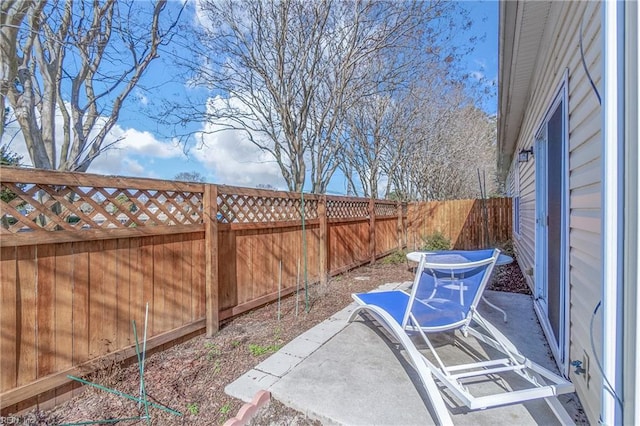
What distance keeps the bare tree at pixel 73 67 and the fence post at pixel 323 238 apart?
3279 mm

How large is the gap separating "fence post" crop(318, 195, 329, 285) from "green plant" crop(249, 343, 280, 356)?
2.41 metres

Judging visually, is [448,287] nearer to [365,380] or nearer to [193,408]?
[365,380]

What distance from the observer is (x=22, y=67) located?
8.61 ft

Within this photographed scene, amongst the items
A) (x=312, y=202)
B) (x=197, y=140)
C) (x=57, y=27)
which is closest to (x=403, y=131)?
(x=312, y=202)

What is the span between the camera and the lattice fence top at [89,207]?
2.04m

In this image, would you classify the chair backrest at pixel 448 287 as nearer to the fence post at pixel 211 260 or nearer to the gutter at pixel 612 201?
the gutter at pixel 612 201

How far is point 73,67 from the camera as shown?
3057mm

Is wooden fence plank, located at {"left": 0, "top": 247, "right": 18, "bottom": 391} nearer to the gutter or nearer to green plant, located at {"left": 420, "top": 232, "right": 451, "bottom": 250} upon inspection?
the gutter

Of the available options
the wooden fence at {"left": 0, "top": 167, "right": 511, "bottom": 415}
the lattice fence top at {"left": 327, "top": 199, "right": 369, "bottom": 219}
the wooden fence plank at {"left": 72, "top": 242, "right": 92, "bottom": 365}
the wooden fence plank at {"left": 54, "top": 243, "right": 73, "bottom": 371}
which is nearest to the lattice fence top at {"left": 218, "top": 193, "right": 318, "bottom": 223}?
the wooden fence at {"left": 0, "top": 167, "right": 511, "bottom": 415}

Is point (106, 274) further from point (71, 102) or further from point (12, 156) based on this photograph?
point (12, 156)

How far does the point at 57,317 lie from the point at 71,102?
2.21 meters

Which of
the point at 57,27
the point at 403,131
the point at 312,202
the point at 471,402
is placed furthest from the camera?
the point at 403,131

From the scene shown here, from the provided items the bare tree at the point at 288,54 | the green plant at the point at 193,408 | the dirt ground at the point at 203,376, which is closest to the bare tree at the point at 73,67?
the dirt ground at the point at 203,376

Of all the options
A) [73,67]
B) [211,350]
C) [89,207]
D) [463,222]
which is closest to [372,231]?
[463,222]
